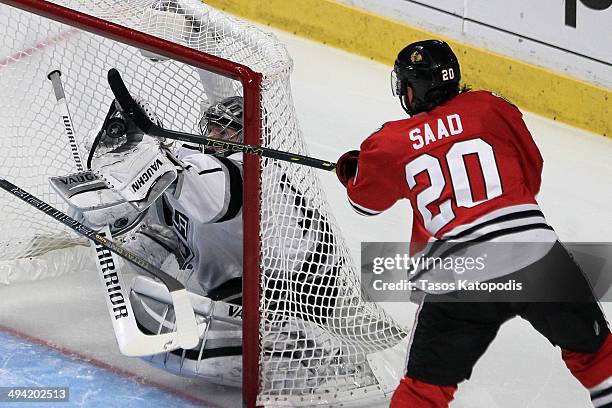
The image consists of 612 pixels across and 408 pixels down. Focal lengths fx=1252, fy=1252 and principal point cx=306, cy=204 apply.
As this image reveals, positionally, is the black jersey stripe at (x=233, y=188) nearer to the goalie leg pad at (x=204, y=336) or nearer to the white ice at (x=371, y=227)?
the goalie leg pad at (x=204, y=336)

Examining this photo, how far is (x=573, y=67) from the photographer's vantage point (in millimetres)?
4301

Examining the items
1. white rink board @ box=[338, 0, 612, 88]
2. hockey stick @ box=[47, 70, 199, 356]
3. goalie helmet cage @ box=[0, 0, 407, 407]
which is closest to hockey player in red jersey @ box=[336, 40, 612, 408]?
goalie helmet cage @ box=[0, 0, 407, 407]

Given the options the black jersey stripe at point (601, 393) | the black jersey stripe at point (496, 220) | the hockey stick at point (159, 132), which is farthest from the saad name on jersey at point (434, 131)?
the black jersey stripe at point (601, 393)

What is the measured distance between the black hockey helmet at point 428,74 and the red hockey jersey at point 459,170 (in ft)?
0.12

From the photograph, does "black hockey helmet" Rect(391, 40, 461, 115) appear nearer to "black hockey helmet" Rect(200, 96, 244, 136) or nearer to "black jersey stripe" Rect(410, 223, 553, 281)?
"black jersey stripe" Rect(410, 223, 553, 281)

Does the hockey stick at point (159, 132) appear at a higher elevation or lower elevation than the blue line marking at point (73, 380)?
higher

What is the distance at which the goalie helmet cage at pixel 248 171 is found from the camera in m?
2.65

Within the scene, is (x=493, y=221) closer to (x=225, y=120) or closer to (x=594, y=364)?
(x=594, y=364)

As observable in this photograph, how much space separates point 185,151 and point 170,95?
29 cm

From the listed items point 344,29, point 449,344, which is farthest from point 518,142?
point 344,29

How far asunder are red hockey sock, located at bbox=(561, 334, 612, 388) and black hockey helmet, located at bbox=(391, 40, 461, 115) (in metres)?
0.58

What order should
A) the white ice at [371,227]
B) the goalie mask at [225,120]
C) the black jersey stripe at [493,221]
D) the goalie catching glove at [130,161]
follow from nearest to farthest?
the black jersey stripe at [493,221]
the goalie catching glove at [130,161]
the goalie mask at [225,120]
the white ice at [371,227]

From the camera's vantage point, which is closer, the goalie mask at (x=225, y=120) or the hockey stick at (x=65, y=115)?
the goalie mask at (x=225, y=120)

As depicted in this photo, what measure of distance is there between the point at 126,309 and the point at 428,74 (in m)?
0.86
